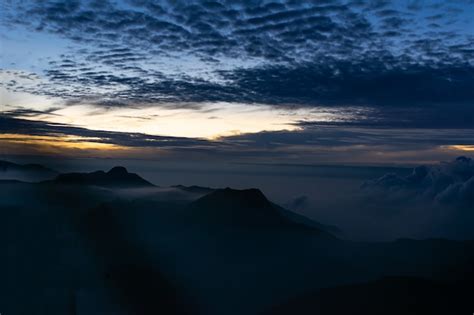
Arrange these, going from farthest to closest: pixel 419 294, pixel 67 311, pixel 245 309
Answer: pixel 419 294, pixel 245 309, pixel 67 311

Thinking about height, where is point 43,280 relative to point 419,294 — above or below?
above

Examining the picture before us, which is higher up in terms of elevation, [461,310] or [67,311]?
[67,311]

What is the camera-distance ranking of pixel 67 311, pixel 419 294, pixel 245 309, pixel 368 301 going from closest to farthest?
pixel 67 311
pixel 245 309
pixel 368 301
pixel 419 294

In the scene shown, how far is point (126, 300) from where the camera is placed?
175 metres

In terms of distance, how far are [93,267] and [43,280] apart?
26.3 m

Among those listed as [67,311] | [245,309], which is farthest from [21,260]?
[245,309]

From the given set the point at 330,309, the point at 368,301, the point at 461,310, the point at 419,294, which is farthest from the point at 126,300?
the point at 461,310

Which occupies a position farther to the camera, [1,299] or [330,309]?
[330,309]

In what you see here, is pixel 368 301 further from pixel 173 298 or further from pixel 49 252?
pixel 49 252

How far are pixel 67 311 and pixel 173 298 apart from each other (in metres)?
49.1

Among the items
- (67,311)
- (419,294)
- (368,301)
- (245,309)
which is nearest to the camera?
(67,311)

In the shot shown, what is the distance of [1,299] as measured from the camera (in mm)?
154000

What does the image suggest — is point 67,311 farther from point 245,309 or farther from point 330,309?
point 330,309

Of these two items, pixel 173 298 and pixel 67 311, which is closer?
pixel 67 311
